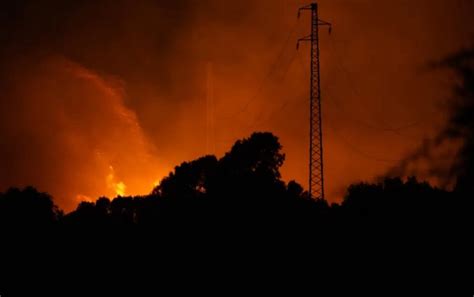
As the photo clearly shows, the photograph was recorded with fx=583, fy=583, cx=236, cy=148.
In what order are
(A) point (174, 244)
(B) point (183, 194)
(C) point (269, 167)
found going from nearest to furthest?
(A) point (174, 244) → (B) point (183, 194) → (C) point (269, 167)

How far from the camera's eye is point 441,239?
4200 cm

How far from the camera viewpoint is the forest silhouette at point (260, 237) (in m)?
40.5

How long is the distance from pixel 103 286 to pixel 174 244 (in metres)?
6.77

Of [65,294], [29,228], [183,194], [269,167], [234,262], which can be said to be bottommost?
[65,294]

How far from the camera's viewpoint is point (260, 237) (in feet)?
148

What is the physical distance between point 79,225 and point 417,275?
1253 inches

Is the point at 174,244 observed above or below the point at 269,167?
below

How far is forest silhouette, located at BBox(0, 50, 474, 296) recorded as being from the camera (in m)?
40.5

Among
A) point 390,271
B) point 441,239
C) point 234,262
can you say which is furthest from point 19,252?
point 441,239

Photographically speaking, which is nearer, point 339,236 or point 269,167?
point 339,236

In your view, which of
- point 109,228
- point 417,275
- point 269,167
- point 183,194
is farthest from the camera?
point 269,167

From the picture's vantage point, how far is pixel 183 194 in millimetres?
58438

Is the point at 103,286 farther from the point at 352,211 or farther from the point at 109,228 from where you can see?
the point at 352,211

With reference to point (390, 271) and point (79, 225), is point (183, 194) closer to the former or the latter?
point (79, 225)
